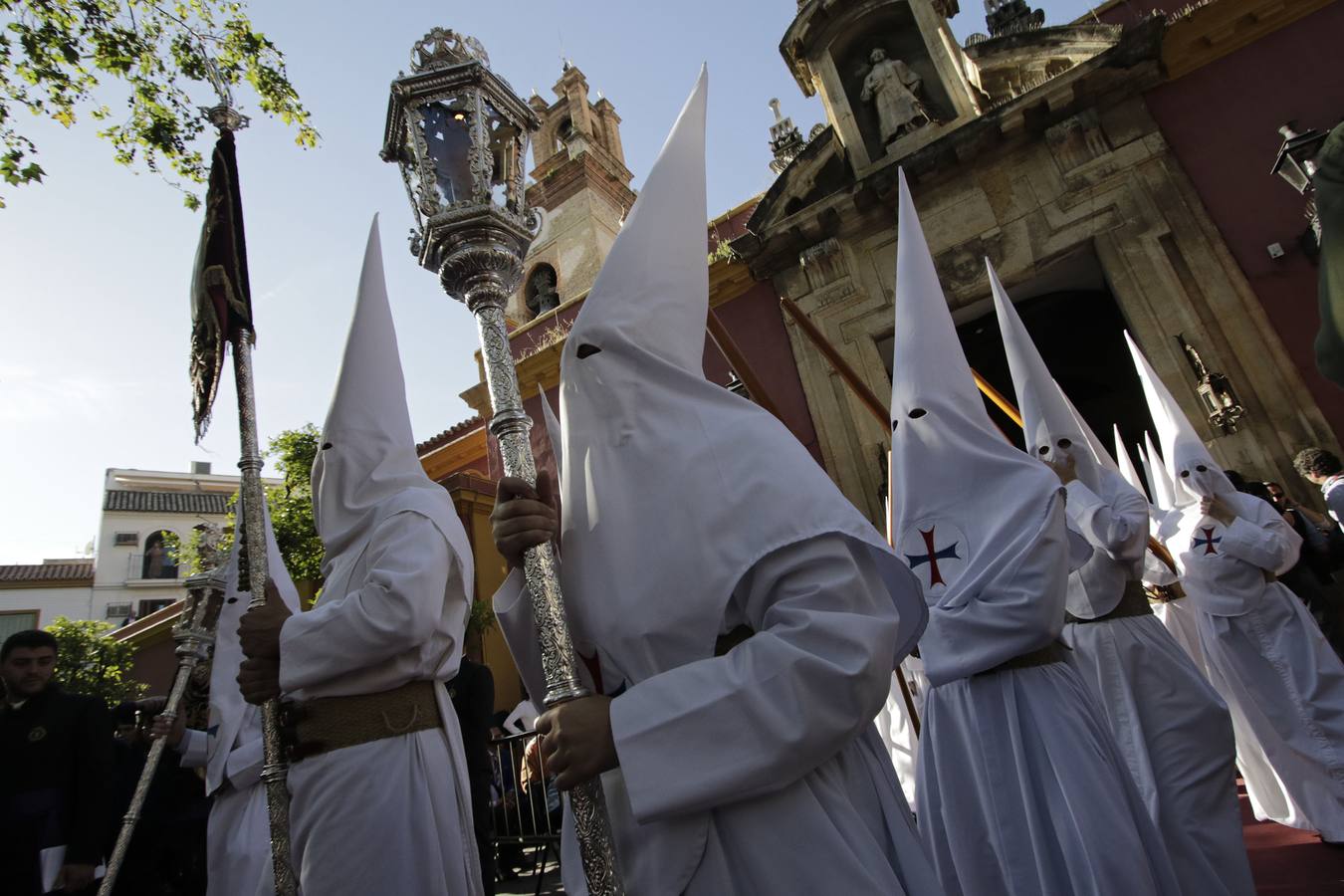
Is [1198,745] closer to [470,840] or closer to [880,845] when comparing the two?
[880,845]

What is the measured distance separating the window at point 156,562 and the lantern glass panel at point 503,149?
38.2m

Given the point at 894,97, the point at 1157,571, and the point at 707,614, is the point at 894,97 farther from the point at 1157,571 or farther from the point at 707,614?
the point at 707,614

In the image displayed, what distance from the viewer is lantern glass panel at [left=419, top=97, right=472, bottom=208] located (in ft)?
6.34

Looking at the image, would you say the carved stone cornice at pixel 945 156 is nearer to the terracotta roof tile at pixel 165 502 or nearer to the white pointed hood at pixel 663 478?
the white pointed hood at pixel 663 478

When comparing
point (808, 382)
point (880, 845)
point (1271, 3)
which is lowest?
point (880, 845)

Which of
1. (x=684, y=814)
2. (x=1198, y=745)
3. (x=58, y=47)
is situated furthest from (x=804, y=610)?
(x=58, y=47)

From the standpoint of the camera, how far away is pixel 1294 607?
14.4ft

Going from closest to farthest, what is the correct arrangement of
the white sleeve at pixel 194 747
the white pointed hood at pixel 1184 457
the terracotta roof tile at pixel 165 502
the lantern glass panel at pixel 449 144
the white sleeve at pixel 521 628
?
the white sleeve at pixel 521 628 → the lantern glass panel at pixel 449 144 → the white sleeve at pixel 194 747 → the white pointed hood at pixel 1184 457 → the terracotta roof tile at pixel 165 502

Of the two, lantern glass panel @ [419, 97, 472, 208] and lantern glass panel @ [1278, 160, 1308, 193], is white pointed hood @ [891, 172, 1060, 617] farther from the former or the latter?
lantern glass panel @ [1278, 160, 1308, 193]

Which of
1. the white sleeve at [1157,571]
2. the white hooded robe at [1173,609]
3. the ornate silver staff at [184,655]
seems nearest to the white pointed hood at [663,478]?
the ornate silver staff at [184,655]

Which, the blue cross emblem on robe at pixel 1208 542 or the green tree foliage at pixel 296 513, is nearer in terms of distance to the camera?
the blue cross emblem on robe at pixel 1208 542

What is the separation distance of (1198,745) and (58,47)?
337 inches

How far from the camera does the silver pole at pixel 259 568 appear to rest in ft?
6.97

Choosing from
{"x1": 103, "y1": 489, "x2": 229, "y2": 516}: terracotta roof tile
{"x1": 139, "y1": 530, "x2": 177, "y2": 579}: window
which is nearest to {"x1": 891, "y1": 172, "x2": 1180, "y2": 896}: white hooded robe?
{"x1": 103, "y1": 489, "x2": 229, "y2": 516}: terracotta roof tile
